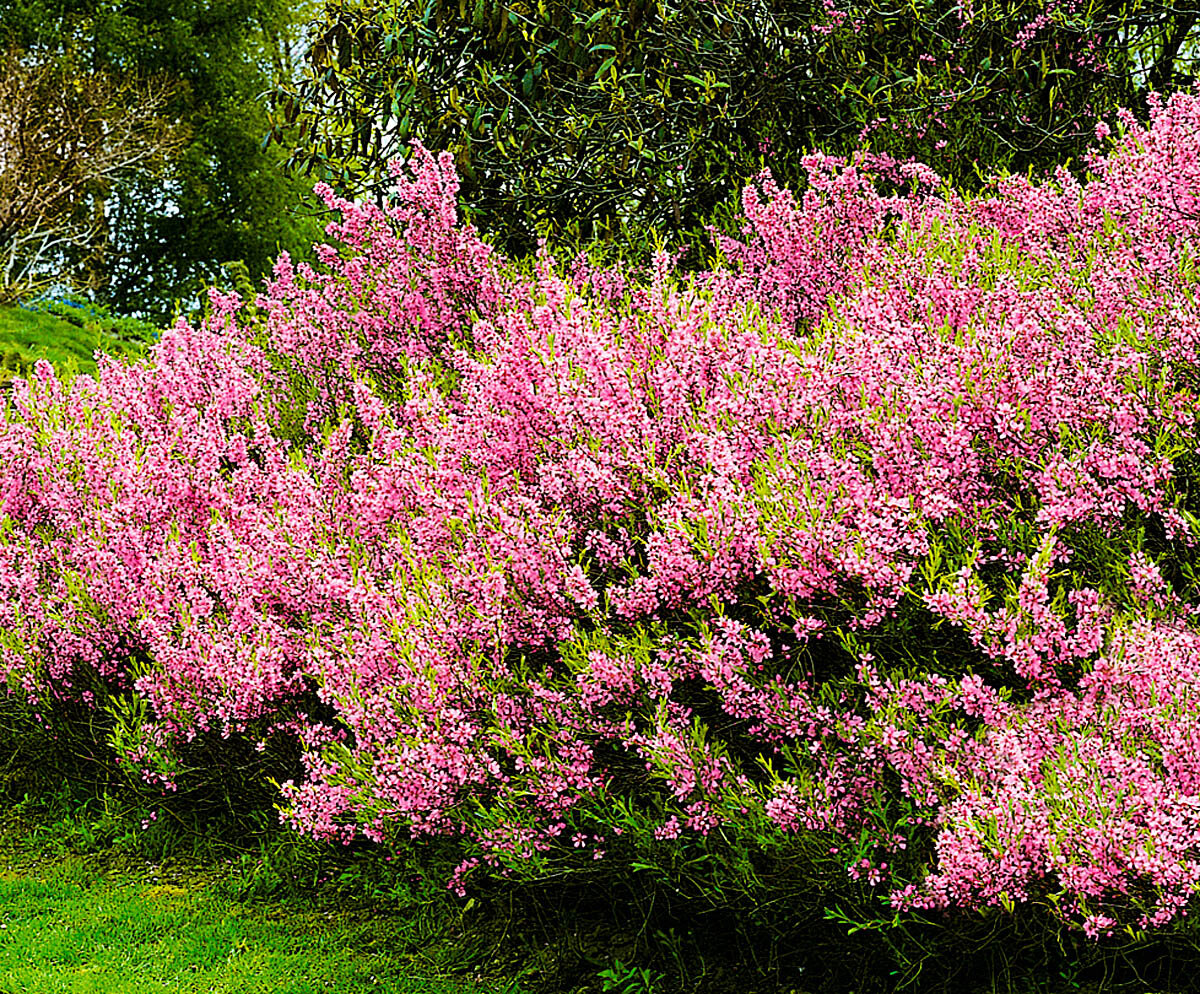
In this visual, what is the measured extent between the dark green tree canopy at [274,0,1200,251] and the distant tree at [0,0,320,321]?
2364 cm

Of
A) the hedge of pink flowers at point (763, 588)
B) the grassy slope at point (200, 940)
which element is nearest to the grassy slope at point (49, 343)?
the grassy slope at point (200, 940)

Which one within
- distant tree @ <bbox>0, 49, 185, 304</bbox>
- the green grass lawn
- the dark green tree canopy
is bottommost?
the green grass lawn

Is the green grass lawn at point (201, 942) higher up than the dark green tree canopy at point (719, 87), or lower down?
lower down

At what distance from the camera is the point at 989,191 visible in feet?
23.6

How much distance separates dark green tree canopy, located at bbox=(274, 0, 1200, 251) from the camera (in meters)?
7.07

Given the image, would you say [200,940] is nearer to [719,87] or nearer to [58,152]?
[719,87]

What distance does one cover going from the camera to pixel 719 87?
7.18m

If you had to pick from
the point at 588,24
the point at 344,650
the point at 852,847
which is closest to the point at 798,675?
the point at 852,847

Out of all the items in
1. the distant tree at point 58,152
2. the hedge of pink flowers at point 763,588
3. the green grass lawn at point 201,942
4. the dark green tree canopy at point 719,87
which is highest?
the distant tree at point 58,152

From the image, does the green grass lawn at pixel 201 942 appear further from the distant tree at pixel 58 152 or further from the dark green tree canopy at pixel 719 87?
the distant tree at pixel 58 152

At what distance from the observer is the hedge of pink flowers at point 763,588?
3438 mm

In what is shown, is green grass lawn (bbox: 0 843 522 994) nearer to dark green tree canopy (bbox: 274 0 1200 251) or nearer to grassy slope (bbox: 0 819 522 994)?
grassy slope (bbox: 0 819 522 994)

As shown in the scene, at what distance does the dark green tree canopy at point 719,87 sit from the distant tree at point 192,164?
77.6ft

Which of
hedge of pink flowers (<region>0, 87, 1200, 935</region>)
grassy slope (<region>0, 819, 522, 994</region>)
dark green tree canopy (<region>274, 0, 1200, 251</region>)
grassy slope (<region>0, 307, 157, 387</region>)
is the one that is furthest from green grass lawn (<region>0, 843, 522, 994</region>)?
grassy slope (<region>0, 307, 157, 387</region>)
